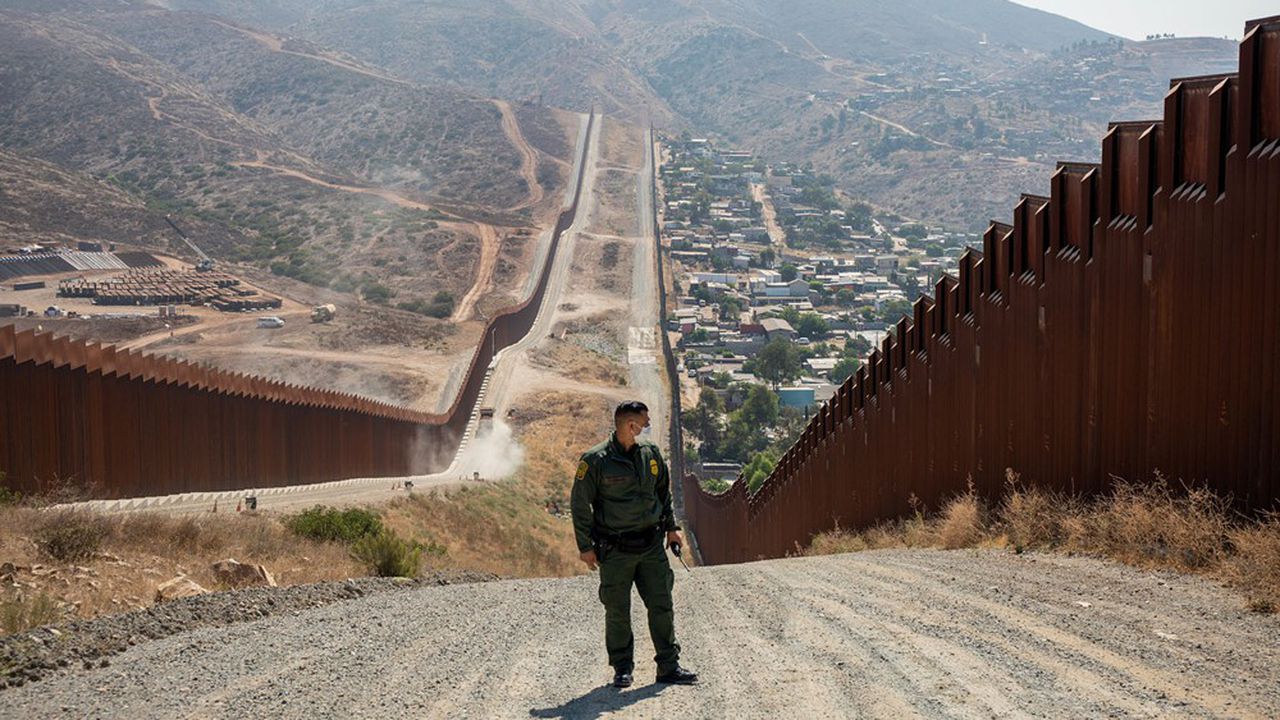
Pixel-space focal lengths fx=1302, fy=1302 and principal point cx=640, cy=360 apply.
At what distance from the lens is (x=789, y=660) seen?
9.16m

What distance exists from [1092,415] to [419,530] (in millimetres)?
17602

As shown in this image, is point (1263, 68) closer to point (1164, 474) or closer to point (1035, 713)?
point (1164, 474)

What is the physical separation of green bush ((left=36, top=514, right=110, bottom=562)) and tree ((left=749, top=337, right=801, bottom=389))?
7725 centimetres

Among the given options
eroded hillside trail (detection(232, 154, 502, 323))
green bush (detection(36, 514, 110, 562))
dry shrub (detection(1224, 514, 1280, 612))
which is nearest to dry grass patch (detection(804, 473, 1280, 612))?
dry shrub (detection(1224, 514, 1280, 612))

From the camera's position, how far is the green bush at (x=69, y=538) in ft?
46.6

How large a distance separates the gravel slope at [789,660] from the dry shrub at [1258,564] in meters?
0.17

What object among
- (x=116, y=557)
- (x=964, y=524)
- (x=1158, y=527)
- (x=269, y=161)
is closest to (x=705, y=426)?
(x=964, y=524)

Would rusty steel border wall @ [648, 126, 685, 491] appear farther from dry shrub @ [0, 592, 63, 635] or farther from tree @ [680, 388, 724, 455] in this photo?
dry shrub @ [0, 592, 63, 635]

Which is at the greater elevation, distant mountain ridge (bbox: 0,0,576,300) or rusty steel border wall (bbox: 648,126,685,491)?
distant mountain ridge (bbox: 0,0,576,300)

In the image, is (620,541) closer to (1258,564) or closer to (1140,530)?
(1258,564)

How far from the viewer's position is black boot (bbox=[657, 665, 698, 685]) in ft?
28.9

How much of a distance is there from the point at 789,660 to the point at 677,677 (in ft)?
2.82

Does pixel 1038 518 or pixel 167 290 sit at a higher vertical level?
pixel 167 290

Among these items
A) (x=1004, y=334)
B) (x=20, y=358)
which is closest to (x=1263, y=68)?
(x=1004, y=334)
